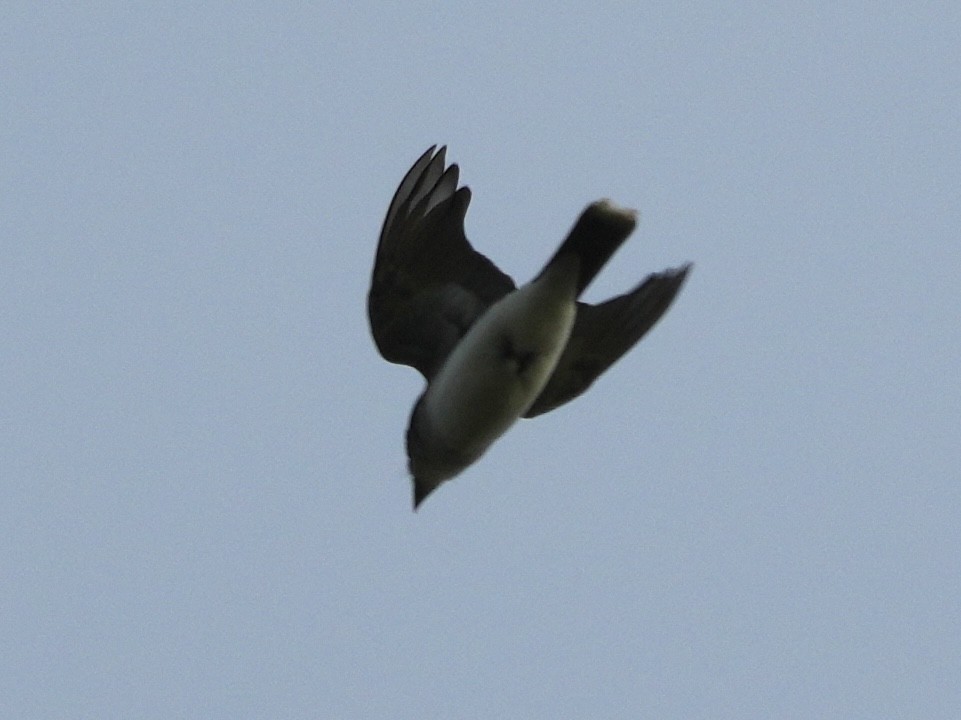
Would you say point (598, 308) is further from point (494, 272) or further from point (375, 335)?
point (375, 335)

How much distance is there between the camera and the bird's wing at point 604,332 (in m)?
7.98

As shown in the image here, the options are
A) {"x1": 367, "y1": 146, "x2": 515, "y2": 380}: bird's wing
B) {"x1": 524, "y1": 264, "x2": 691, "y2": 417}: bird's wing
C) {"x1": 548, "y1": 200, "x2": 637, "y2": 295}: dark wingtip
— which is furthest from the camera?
{"x1": 524, "y1": 264, "x2": 691, "y2": 417}: bird's wing

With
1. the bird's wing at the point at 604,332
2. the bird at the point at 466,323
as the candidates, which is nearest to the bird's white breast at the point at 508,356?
the bird at the point at 466,323

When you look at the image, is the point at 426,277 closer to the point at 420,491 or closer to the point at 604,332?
the point at 604,332

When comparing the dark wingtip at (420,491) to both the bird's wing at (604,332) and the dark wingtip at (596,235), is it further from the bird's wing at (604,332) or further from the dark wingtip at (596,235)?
the dark wingtip at (596,235)

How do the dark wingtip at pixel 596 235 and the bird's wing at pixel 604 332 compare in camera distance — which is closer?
the dark wingtip at pixel 596 235

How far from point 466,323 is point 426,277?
0.33 meters

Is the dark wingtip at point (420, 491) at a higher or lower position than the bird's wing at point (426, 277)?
lower

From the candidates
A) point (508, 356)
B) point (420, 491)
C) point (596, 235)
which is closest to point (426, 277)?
point (508, 356)

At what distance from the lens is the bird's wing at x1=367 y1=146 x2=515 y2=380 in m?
7.85

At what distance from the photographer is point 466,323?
789 cm

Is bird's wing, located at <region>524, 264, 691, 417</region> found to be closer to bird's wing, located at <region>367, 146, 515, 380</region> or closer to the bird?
the bird

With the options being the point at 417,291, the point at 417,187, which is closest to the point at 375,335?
the point at 417,291

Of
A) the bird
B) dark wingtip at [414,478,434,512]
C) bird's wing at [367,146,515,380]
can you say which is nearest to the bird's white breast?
the bird
